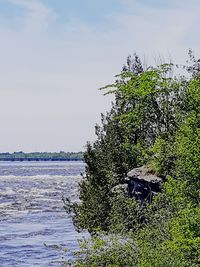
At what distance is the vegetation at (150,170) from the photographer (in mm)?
22281

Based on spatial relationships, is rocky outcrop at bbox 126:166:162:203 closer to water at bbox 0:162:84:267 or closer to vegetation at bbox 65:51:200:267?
vegetation at bbox 65:51:200:267

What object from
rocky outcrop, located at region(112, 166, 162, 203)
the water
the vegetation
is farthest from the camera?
the water

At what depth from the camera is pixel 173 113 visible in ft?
109

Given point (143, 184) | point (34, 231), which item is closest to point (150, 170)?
point (143, 184)

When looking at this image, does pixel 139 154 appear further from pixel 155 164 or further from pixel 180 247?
pixel 180 247

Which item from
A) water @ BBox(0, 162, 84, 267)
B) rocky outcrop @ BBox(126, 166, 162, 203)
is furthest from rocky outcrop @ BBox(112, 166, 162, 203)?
water @ BBox(0, 162, 84, 267)

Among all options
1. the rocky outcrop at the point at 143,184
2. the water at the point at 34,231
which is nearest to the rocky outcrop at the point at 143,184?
the rocky outcrop at the point at 143,184

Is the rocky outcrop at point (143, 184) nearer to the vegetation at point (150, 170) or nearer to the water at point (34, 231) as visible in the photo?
the vegetation at point (150, 170)

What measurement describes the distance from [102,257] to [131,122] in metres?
15.3

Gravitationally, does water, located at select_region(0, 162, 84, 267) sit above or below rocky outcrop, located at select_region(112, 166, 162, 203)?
below

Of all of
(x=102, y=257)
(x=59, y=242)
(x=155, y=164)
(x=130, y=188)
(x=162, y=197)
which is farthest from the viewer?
(x=59, y=242)

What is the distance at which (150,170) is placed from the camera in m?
32.4

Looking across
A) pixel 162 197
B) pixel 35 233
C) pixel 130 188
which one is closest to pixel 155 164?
pixel 130 188

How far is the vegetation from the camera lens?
73.1 ft
